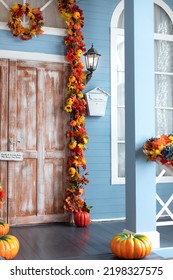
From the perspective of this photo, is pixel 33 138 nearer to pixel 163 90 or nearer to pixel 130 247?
pixel 163 90

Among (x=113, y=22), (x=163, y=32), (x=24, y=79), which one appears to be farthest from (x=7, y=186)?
(x=163, y=32)

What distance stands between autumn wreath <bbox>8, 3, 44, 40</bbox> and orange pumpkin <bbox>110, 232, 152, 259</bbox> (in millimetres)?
3291

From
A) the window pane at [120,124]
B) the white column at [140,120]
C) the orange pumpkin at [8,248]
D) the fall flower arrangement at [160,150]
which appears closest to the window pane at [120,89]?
the window pane at [120,124]

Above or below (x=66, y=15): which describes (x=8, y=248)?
below

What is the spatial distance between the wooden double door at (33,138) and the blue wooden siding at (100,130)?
422mm

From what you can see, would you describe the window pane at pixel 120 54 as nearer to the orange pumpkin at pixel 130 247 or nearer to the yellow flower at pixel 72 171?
the yellow flower at pixel 72 171

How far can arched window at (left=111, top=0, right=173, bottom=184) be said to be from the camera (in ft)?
20.1

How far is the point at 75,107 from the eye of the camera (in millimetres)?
5734

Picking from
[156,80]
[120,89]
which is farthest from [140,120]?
[156,80]

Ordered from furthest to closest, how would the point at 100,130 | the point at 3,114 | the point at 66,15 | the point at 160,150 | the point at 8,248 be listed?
the point at 100,130
the point at 66,15
the point at 3,114
the point at 160,150
the point at 8,248

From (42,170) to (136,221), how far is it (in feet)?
6.36

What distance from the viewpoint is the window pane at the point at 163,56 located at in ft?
21.2

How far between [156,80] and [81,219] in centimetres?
267
